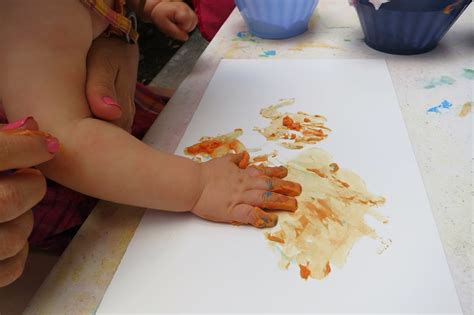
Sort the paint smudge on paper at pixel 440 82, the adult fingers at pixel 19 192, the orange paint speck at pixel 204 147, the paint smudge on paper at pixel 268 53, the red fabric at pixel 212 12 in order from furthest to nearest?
the red fabric at pixel 212 12 → the paint smudge on paper at pixel 268 53 → the paint smudge on paper at pixel 440 82 → the orange paint speck at pixel 204 147 → the adult fingers at pixel 19 192

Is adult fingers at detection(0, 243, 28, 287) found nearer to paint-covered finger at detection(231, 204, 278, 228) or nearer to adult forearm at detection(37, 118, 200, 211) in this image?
adult forearm at detection(37, 118, 200, 211)

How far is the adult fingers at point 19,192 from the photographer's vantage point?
0.37 m

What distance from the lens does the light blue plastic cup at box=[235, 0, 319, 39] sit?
32.6 inches

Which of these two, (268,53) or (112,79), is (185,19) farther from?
(112,79)

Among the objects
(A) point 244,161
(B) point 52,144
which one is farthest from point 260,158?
(B) point 52,144

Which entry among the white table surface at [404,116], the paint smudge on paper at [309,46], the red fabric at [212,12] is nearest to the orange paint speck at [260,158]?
the white table surface at [404,116]

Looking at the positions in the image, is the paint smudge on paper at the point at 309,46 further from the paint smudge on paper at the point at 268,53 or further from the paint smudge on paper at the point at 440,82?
the paint smudge on paper at the point at 440,82

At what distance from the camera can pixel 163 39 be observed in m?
2.02

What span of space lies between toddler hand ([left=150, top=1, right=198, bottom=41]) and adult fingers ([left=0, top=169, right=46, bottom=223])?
0.46 meters

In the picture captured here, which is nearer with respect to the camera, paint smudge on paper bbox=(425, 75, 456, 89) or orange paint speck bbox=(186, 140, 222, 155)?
orange paint speck bbox=(186, 140, 222, 155)

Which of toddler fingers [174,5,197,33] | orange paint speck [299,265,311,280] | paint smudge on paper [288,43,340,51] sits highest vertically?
toddler fingers [174,5,197,33]

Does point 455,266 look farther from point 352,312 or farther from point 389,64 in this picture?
point 389,64

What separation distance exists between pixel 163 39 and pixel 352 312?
180 cm

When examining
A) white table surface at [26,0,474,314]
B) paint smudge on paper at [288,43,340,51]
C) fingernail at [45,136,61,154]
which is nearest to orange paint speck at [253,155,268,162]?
white table surface at [26,0,474,314]
